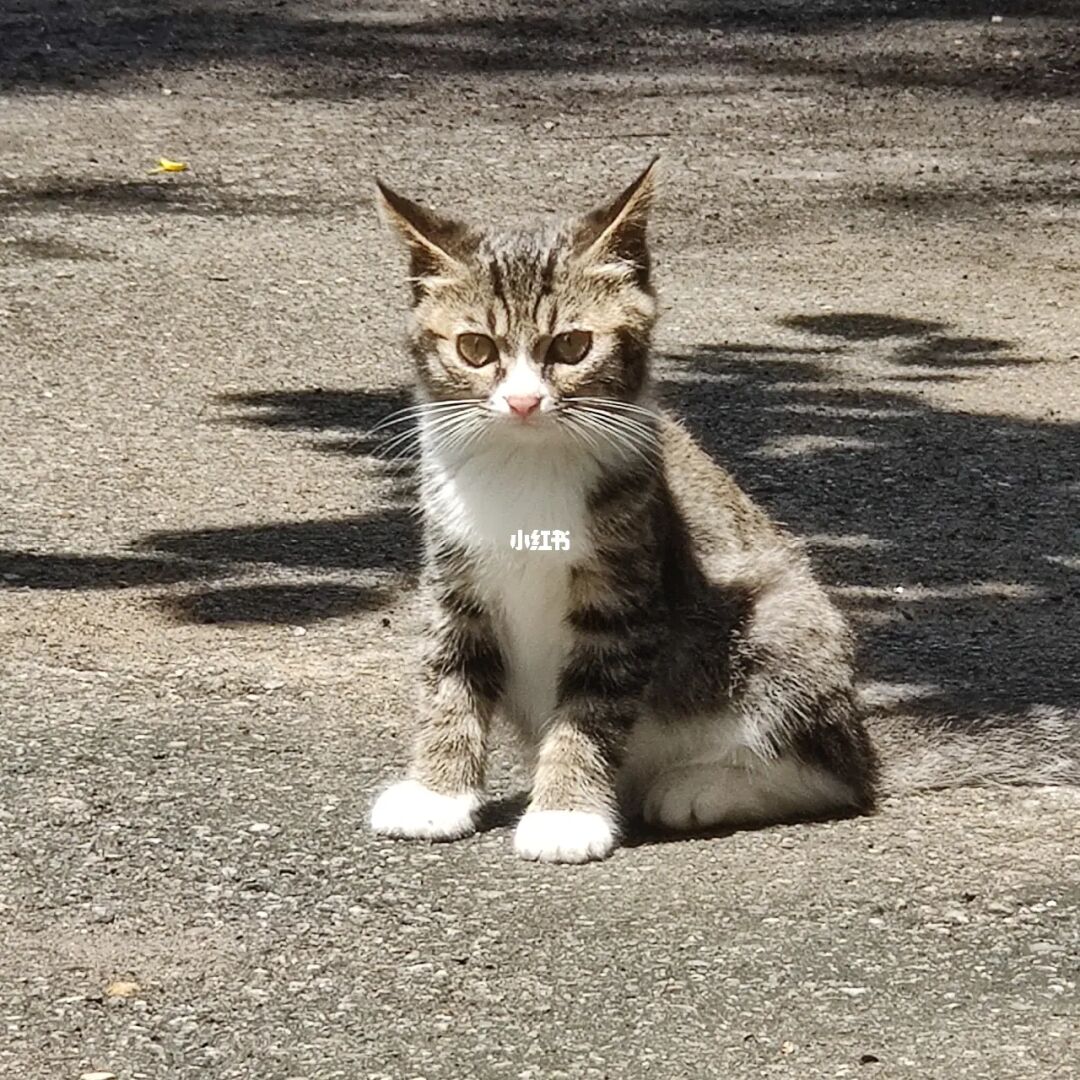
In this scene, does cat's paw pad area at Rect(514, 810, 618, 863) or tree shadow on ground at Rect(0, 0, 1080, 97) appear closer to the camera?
cat's paw pad area at Rect(514, 810, 618, 863)

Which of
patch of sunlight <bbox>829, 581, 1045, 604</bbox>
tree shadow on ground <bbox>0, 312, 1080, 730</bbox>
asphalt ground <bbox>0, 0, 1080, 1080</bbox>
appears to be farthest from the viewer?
patch of sunlight <bbox>829, 581, 1045, 604</bbox>

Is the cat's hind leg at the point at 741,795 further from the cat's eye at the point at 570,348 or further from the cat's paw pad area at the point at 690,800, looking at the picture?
the cat's eye at the point at 570,348

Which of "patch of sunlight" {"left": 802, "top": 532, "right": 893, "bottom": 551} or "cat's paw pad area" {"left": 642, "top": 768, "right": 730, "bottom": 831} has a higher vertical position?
"cat's paw pad area" {"left": 642, "top": 768, "right": 730, "bottom": 831}

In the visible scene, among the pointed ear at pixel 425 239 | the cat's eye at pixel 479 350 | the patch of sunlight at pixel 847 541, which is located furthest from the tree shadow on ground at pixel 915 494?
the pointed ear at pixel 425 239

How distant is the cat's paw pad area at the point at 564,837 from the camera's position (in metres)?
4.55

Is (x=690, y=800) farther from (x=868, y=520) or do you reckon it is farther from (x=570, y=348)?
(x=868, y=520)

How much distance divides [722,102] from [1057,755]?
323 inches

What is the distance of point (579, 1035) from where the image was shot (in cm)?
378

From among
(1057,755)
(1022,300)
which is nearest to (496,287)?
(1057,755)

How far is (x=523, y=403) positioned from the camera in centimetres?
439

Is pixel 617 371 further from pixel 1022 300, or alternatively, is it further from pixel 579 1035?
pixel 1022 300

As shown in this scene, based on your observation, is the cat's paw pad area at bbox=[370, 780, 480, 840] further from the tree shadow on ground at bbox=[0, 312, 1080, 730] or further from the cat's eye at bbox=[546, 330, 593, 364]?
the tree shadow on ground at bbox=[0, 312, 1080, 730]

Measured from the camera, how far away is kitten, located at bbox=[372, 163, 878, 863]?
Result: 453 cm

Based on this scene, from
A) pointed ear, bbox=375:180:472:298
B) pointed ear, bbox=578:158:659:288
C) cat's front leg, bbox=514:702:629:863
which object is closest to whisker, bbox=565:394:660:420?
pointed ear, bbox=578:158:659:288
